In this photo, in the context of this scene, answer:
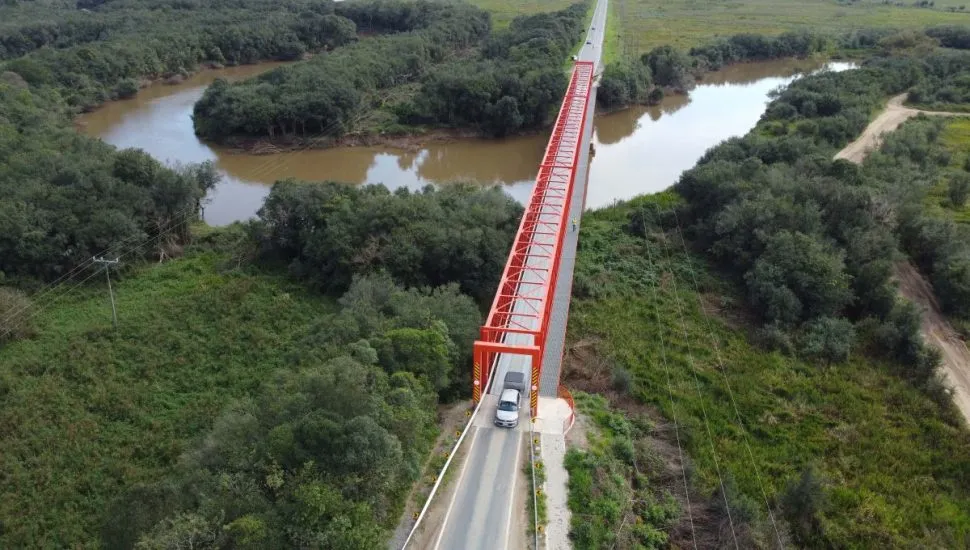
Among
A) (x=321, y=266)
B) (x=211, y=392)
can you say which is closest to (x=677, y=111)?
(x=321, y=266)

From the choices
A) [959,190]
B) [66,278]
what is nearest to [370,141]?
[66,278]

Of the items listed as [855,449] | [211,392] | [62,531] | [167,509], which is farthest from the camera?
[211,392]

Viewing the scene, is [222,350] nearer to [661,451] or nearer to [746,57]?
[661,451]

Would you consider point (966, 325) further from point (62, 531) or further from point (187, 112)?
point (187, 112)

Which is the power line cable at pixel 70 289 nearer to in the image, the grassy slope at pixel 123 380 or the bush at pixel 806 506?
the grassy slope at pixel 123 380

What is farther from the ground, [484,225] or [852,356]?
[484,225]

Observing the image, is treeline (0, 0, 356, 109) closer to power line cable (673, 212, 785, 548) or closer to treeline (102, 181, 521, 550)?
treeline (102, 181, 521, 550)

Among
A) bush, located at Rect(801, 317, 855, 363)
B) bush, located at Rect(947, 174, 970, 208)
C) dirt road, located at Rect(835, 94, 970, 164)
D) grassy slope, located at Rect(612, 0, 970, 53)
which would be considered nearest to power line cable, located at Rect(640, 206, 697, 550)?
bush, located at Rect(801, 317, 855, 363)
